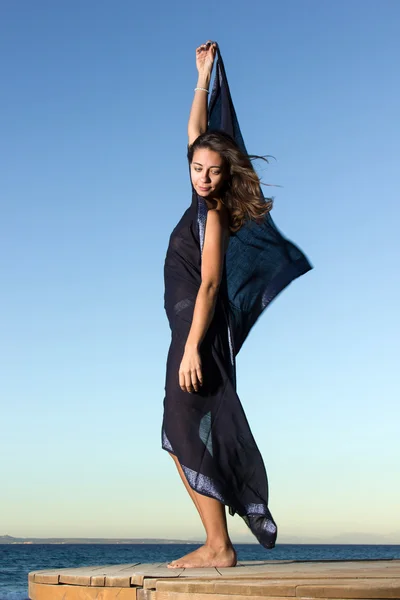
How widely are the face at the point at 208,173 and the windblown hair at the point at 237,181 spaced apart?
0.11 feet

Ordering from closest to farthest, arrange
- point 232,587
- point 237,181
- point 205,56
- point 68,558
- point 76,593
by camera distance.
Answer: point 232,587 < point 76,593 < point 237,181 < point 205,56 < point 68,558

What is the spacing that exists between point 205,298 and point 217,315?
0.89 ft

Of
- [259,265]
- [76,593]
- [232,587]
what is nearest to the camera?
[232,587]

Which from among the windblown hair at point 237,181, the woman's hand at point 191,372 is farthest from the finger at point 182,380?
the windblown hair at point 237,181

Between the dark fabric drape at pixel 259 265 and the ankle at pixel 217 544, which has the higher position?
the dark fabric drape at pixel 259 265

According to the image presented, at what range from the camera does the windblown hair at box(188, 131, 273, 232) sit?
4.33 m

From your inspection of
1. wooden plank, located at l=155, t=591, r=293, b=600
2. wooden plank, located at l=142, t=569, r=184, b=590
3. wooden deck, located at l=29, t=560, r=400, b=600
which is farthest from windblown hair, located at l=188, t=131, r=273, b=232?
wooden plank, located at l=155, t=591, r=293, b=600

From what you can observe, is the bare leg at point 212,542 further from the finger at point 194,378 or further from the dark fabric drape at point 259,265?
the dark fabric drape at point 259,265

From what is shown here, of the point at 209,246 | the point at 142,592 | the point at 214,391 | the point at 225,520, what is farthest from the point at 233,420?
the point at 142,592

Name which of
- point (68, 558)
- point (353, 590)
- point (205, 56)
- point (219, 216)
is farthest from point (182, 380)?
point (68, 558)

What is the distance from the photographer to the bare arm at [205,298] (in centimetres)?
401

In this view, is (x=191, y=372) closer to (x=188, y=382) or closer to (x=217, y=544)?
(x=188, y=382)

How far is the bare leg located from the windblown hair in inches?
59.5

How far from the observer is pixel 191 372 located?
400 centimetres
